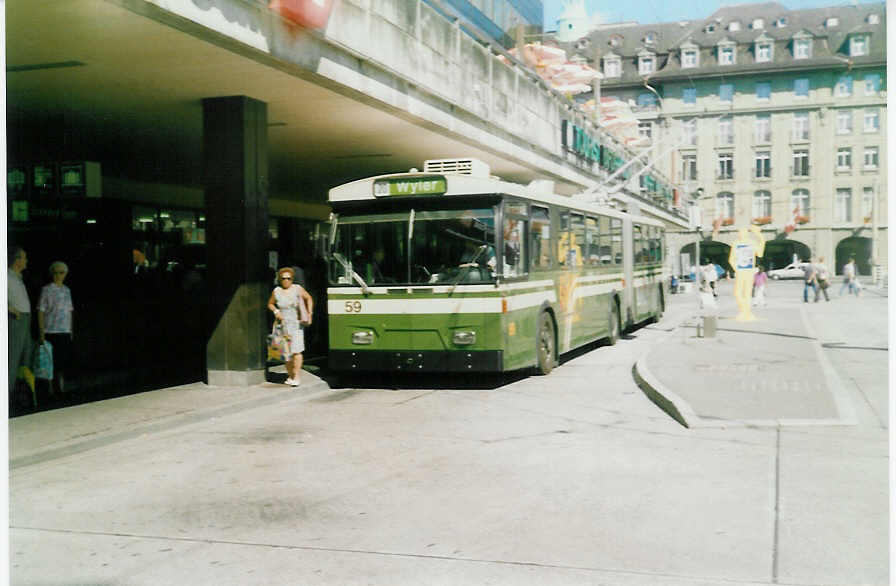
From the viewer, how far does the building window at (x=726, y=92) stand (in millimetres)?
67250

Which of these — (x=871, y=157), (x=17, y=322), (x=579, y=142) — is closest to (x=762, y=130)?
(x=871, y=157)

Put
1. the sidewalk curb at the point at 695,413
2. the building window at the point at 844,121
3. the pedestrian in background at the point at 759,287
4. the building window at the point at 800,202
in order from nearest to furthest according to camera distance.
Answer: the sidewalk curb at the point at 695,413
the pedestrian in background at the point at 759,287
the building window at the point at 844,121
the building window at the point at 800,202

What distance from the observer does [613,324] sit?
1955 centimetres

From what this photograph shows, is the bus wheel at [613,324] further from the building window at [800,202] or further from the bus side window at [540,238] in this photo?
the building window at [800,202]

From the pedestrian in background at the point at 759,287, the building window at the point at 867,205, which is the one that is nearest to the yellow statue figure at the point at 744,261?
the pedestrian in background at the point at 759,287

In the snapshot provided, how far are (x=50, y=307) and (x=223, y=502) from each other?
6.36m

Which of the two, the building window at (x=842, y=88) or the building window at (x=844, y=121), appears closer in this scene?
the building window at (x=842, y=88)

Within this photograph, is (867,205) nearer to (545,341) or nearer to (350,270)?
(545,341)

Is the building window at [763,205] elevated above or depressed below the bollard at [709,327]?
above

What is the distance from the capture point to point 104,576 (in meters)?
5.07

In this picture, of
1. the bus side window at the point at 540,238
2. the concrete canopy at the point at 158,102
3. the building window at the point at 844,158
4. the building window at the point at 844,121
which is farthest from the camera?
the building window at the point at 844,158

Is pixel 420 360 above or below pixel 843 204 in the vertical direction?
below

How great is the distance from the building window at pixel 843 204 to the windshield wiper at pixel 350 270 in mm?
46273

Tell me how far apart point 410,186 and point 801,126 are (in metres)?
52.2
